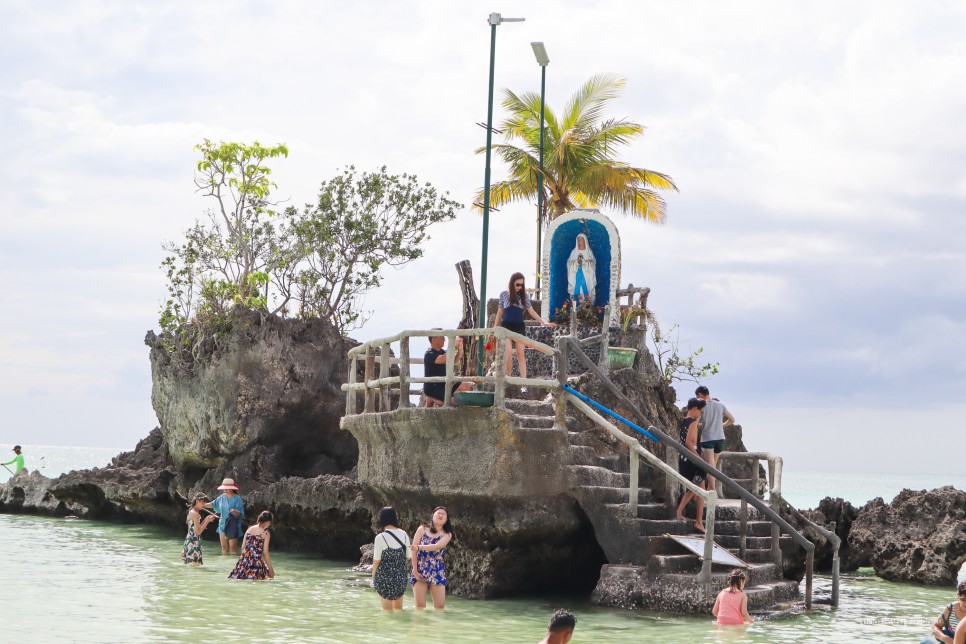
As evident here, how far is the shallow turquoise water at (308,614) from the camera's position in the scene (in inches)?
500

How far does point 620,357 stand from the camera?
1948cm

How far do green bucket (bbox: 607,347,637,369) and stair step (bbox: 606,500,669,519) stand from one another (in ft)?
13.5

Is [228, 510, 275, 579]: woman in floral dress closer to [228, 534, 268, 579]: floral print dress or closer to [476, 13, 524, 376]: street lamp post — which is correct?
[228, 534, 268, 579]: floral print dress

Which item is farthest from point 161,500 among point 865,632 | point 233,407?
point 865,632

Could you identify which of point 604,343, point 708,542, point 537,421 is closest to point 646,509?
point 708,542

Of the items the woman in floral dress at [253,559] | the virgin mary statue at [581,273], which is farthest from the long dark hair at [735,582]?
the virgin mary statue at [581,273]

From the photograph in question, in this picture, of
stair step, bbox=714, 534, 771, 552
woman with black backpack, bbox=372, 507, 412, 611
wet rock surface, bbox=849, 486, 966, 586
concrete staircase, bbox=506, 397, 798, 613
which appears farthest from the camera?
wet rock surface, bbox=849, 486, 966, 586

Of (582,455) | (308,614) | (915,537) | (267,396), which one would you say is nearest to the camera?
(308,614)

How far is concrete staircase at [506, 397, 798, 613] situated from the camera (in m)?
14.2

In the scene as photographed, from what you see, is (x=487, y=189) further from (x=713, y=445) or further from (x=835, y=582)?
(x=835, y=582)

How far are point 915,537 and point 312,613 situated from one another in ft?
44.6

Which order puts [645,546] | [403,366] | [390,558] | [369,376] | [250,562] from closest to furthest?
[390,558]
[645,546]
[403,366]
[369,376]
[250,562]

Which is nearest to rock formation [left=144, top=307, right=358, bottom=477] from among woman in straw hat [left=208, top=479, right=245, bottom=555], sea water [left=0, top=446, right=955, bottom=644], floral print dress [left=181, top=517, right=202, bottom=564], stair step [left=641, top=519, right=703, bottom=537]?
woman in straw hat [left=208, top=479, right=245, bottom=555]

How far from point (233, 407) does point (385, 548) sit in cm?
1408
